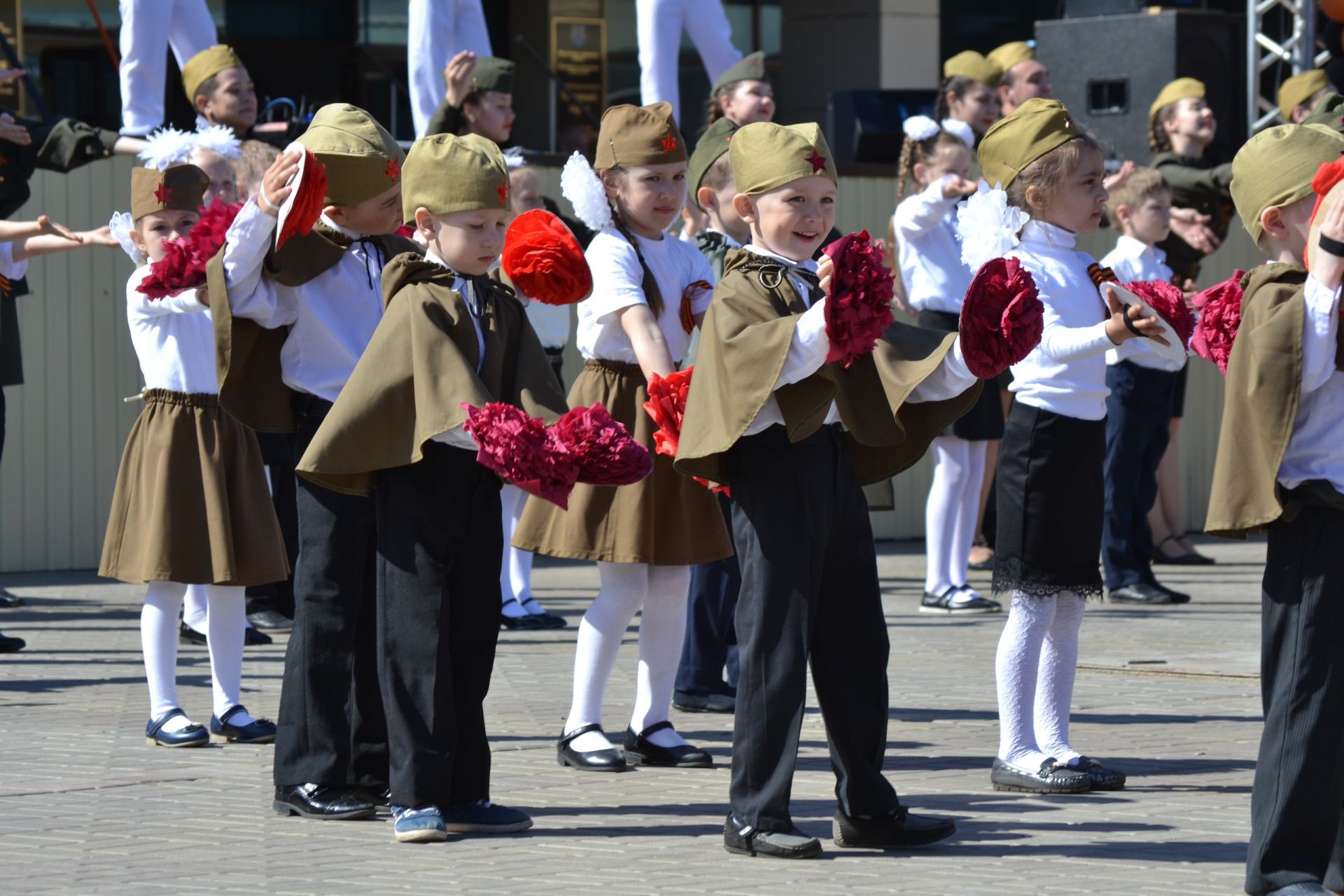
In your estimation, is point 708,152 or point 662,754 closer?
point 662,754

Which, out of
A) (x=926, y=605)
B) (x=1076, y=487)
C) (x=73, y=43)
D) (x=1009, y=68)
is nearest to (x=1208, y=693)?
(x=1076, y=487)

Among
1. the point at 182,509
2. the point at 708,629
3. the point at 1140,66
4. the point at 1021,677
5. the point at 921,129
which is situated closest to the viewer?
the point at 1021,677

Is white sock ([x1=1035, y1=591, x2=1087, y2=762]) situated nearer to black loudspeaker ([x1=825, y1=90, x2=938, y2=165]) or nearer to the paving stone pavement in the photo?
the paving stone pavement

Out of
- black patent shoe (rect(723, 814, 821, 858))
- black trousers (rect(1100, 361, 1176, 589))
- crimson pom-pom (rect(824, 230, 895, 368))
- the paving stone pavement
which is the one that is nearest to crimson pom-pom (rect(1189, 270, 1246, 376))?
crimson pom-pom (rect(824, 230, 895, 368))

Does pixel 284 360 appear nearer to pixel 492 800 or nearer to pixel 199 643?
pixel 492 800

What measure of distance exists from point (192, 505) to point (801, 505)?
103 inches

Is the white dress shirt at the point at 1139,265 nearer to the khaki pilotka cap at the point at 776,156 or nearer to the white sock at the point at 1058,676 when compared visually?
the white sock at the point at 1058,676

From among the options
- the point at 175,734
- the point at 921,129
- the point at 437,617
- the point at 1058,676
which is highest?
the point at 921,129

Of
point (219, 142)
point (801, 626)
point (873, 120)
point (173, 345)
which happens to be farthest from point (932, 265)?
point (801, 626)

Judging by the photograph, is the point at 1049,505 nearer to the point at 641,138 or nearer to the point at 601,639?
the point at 601,639

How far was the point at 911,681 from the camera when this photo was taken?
7984 mm

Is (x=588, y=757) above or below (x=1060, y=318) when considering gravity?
below

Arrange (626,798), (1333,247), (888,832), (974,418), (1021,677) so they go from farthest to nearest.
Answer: (974,418) < (1021,677) < (626,798) < (888,832) < (1333,247)

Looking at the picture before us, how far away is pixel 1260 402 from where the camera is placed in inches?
173
